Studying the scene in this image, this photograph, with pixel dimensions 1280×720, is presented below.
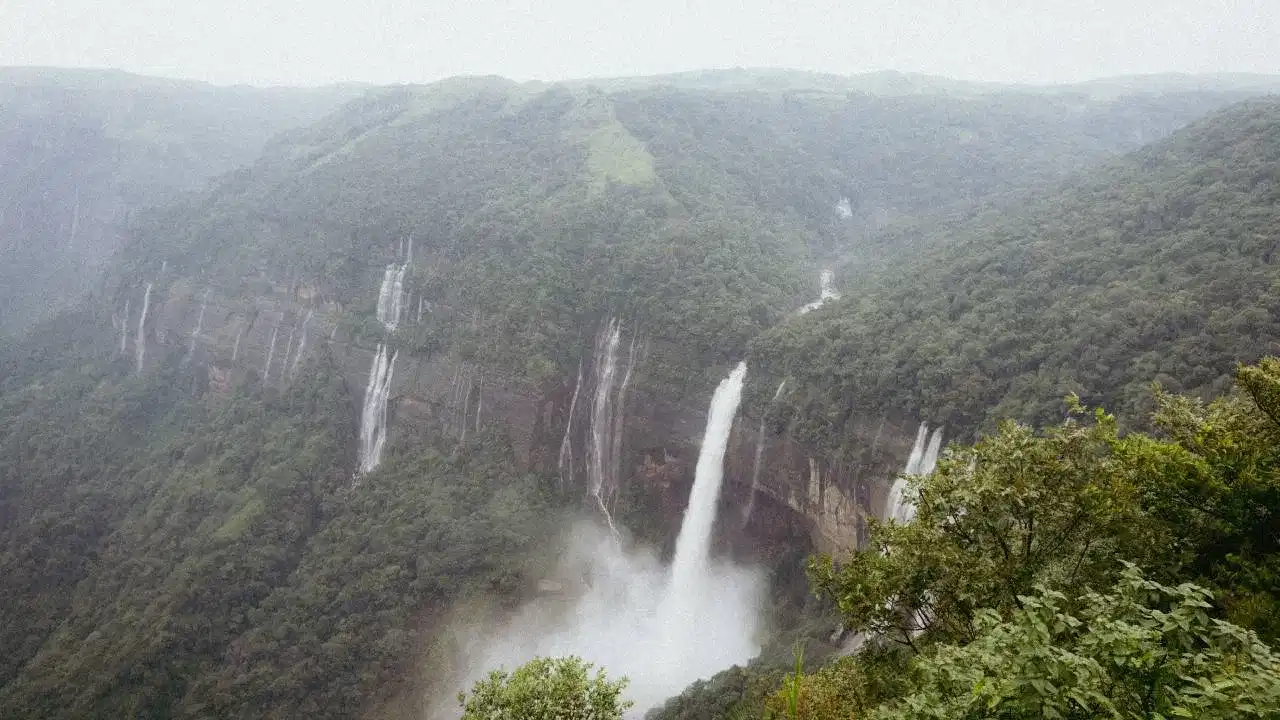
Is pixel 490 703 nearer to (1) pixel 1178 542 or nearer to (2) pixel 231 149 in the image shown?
(1) pixel 1178 542

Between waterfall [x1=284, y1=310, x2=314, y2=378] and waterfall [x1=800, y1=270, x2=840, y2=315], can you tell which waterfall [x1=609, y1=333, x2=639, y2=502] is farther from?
waterfall [x1=284, y1=310, x2=314, y2=378]

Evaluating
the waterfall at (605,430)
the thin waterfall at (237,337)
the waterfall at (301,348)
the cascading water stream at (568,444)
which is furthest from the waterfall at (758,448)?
the thin waterfall at (237,337)

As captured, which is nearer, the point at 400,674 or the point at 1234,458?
the point at 1234,458

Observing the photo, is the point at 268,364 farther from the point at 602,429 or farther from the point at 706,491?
the point at 706,491

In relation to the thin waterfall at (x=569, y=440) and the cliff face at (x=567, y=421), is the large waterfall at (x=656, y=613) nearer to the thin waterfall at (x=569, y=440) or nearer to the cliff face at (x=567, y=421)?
the cliff face at (x=567, y=421)

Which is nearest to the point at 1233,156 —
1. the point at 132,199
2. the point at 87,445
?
the point at 87,445

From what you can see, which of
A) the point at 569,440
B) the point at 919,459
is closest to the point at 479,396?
the point at 569,440

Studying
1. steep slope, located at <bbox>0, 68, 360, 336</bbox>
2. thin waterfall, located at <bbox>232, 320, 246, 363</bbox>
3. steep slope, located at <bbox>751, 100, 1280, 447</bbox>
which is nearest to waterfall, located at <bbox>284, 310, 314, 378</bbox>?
thin waterfall, located at <bbox>232, 320, 246, 363</bbox>
